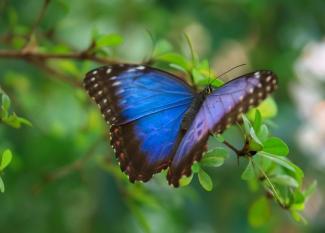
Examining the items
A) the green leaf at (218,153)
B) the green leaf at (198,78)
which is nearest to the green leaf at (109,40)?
the green leaf at (198,78)

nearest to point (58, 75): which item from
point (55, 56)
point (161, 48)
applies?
point (55, 56)

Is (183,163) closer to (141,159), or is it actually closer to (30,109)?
(141,159)

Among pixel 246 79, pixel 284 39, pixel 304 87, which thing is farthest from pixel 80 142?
pixel 304 87

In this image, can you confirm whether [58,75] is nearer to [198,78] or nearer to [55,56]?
[55,56]

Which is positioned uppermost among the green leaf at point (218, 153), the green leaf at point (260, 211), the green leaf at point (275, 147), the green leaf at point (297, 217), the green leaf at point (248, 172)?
the green leaf at point (275, 147)

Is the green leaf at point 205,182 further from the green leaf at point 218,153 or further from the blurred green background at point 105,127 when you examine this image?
the blurred green background at point 105,127

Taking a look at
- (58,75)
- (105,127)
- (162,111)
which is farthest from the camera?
(105,127)
